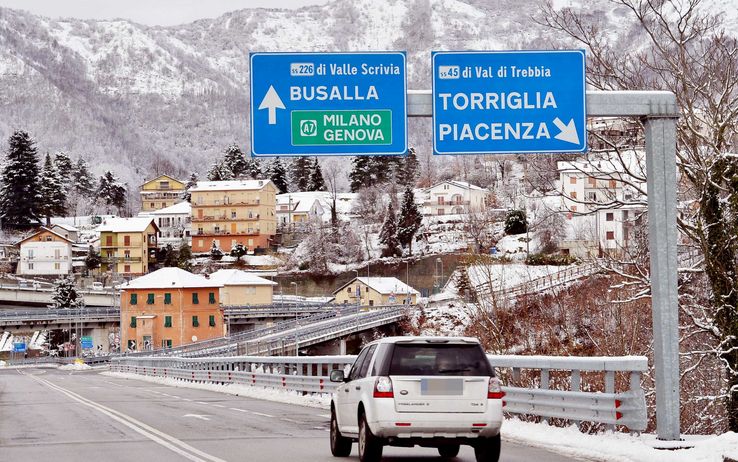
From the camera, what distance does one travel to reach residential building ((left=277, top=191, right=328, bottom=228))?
189 m

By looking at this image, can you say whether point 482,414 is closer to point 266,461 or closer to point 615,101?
point 266,461

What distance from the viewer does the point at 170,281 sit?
126250 mm

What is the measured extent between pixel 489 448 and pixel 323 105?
278 inches

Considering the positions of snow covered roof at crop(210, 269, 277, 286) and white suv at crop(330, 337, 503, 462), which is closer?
white suv at crop(330, 337, 503, 462)

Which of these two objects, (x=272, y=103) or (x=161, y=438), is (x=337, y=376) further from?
(x=272, y=103)

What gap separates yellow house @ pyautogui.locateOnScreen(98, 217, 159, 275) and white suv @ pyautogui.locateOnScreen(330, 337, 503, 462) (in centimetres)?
16221

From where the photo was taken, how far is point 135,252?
17450 centimetres

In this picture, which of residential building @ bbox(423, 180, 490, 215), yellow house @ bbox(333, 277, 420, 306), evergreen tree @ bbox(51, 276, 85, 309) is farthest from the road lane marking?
residential building @ bbox(423, 180, 490, 215)

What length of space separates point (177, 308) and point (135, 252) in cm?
5156

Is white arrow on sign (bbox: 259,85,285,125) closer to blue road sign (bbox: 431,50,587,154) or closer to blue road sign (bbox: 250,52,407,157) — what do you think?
blue road sign (bbox: 250,52,407,157)

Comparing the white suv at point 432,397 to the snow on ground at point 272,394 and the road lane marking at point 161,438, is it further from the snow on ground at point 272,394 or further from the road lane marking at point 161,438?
the snow on ground at point 272,394

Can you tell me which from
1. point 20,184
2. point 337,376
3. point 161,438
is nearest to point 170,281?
point 20,184

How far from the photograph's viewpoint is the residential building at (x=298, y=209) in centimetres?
18912

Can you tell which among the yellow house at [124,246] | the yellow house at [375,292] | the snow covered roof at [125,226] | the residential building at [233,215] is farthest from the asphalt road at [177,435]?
the snow covered roof at [125,226]
